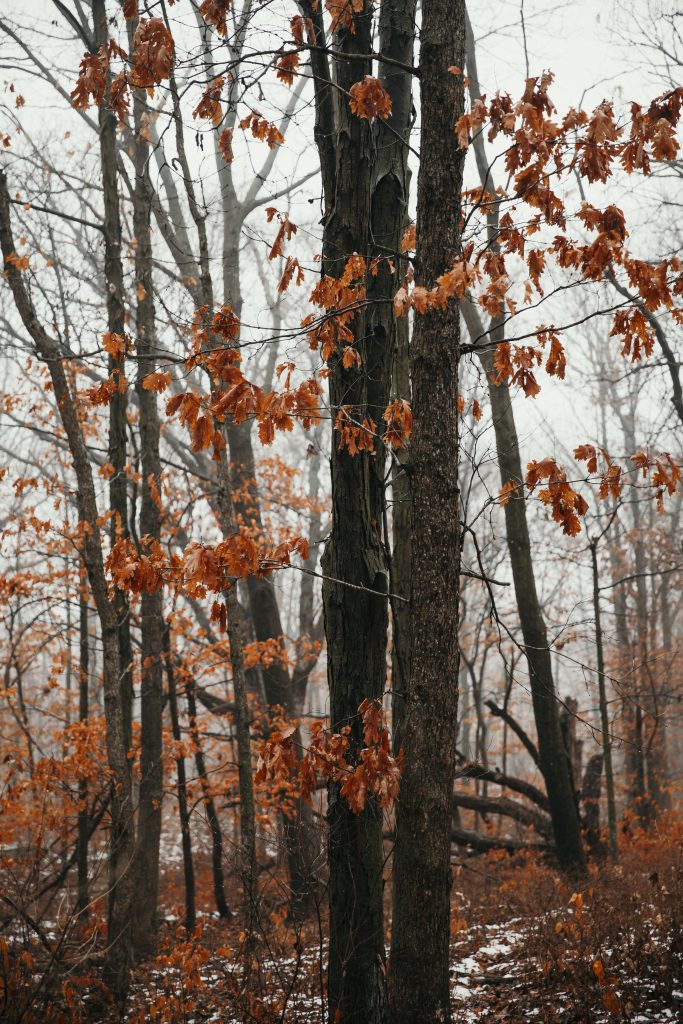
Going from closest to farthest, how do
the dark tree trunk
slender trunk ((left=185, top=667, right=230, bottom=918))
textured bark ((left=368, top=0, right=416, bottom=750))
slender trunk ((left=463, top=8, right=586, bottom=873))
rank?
1. the dark tree trunk
2. textured bark ((left=368, top=0, right=416, bottom=750))
3. slender trunk ((left=463, top=8, right=586, bottom=873))
4. slender trunk ((left=185, top=667, right=230, bottom=918))

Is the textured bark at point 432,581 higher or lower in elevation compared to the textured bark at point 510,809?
higher

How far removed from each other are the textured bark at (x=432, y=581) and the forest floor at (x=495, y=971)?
54 centimetres

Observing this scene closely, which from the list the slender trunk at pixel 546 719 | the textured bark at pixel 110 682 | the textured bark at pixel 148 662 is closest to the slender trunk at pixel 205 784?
the textured bark at pixel 148 662

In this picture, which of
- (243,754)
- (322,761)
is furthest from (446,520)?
(243,754)

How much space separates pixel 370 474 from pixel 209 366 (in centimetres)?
124

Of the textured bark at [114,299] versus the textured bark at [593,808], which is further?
the textured bark at [593,808]

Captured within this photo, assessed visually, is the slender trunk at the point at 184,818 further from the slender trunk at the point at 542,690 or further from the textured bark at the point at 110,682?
the slender trunk at the point at 542,690

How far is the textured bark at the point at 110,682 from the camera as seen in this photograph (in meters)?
6.05

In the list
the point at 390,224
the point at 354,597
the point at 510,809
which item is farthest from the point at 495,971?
the point at 390,224

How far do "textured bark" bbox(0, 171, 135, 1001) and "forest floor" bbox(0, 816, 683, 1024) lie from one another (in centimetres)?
34

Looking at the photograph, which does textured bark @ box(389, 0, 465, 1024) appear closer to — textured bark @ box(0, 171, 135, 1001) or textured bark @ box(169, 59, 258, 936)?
textured bark @ box(169, 59, 258, 936)

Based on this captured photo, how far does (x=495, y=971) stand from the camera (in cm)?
548

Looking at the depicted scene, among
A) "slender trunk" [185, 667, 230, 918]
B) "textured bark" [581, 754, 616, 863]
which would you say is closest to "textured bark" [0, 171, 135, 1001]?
Answer: "slender trunk" [185, 667, 230, 918]

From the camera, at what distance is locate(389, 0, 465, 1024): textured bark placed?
132 inches
